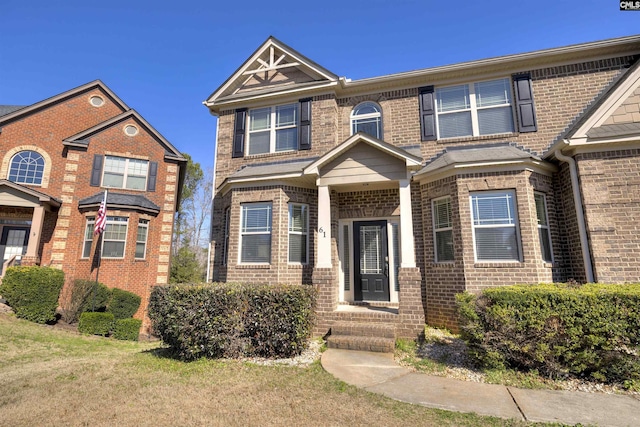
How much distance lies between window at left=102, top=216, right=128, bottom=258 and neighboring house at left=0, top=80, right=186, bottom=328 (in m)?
0.03

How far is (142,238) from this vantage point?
533 inches

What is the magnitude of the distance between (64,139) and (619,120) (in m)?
18.7

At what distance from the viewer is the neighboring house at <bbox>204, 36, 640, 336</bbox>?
287 inches

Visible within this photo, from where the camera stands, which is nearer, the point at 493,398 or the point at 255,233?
the point at 493,398

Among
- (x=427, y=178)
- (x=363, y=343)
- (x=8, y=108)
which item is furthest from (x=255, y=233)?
(x=8, y=108)

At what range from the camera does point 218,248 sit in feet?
34.2

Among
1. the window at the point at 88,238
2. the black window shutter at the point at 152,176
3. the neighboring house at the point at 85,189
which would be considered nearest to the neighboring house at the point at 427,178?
the neighboring house at the point at 85,189

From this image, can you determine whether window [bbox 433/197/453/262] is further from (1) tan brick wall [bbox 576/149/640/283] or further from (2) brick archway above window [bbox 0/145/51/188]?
(2) brick archway above window [bbox 0/145/51/188]

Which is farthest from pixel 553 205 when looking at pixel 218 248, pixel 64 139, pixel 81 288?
pixel 64 139

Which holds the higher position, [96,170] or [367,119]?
[367,119]

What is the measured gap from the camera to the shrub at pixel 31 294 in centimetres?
1005

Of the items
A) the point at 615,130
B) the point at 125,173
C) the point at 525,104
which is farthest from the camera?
the point at 125,173

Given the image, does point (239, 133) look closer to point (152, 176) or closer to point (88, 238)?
point (152, 176)

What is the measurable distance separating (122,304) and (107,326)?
1.40 m
